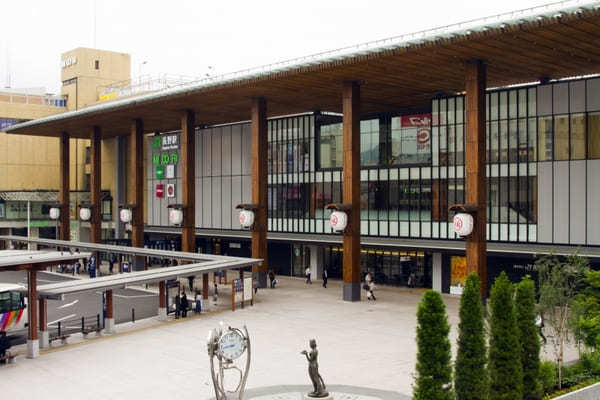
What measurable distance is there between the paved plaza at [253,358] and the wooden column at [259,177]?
9.49 meters

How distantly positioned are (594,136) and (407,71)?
35.1 ft

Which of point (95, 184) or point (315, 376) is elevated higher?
point (95, 184)

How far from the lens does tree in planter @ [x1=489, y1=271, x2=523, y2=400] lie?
17438 mm

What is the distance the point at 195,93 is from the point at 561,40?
24346mm

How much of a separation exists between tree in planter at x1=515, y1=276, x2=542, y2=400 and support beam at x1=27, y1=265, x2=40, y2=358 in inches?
718

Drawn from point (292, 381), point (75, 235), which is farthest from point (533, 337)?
point (75, 235)

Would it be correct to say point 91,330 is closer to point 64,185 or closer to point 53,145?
point 64,185

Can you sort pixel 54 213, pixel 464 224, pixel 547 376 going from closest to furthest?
pixel 547 376 → pixel 464 224 → pixel 54 213

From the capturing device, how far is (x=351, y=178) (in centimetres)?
4000

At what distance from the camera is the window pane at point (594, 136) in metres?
35.2


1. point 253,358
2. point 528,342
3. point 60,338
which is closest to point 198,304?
point 60,338

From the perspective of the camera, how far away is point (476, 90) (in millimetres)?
34438

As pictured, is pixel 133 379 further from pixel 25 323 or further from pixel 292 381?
pixel 25 323

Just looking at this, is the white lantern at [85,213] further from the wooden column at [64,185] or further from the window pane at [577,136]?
the window pane at [577,136]
